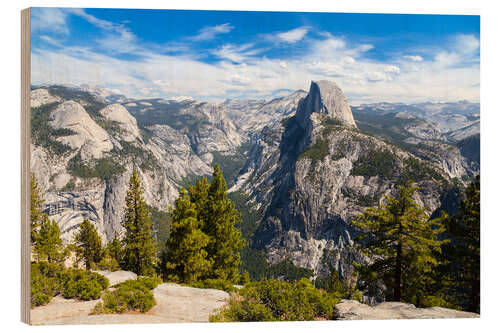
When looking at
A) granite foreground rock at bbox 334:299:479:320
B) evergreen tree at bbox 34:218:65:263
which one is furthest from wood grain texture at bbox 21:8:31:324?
granite foreground rock at bbox 334:299:479:320

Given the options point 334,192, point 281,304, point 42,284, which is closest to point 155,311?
point 42,284

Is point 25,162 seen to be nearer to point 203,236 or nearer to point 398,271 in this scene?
point 203,236

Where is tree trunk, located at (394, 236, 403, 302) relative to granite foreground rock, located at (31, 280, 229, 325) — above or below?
above

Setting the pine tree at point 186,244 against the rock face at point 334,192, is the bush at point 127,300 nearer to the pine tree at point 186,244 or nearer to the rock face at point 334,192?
the pine tree at point 186,244

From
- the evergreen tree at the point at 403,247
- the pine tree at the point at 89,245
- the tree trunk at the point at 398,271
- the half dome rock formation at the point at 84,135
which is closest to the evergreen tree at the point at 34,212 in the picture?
the pine tree at the point at 89,245

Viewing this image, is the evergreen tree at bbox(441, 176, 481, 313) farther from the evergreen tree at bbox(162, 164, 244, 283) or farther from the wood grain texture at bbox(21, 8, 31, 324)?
the wood grain texture at bbox(21, 8, 31, 324)

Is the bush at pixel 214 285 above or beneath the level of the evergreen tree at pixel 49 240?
beneath
